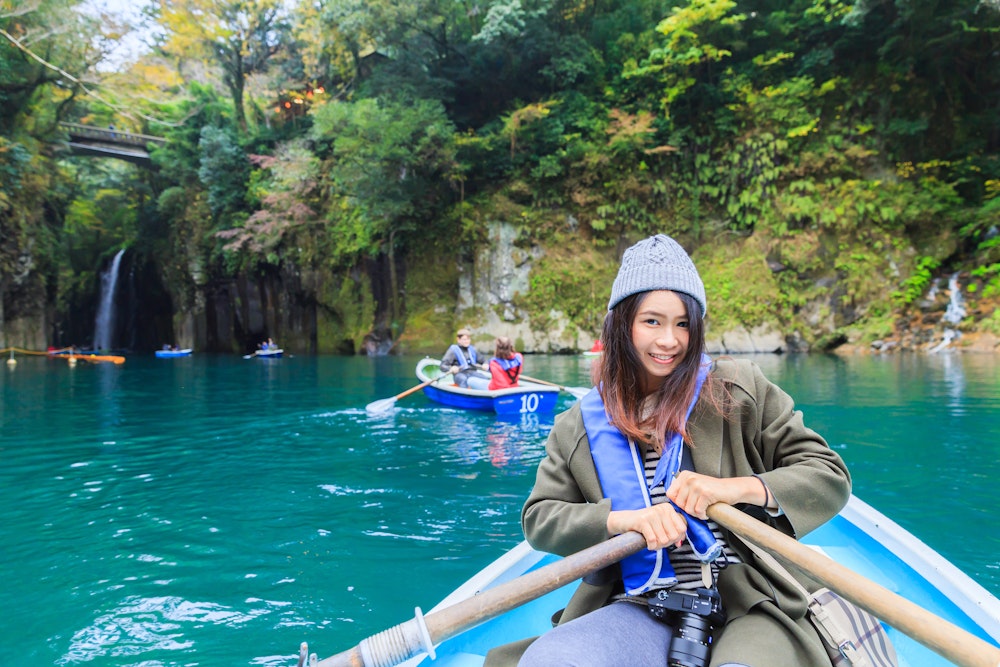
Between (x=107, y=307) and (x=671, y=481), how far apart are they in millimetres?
37702

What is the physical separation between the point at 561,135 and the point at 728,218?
637cm

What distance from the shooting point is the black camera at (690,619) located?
4.74ft

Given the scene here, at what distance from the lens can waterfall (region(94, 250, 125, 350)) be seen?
32.3 metres

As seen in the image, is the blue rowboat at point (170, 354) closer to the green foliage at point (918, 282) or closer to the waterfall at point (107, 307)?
the waterfall at point (107, 307)

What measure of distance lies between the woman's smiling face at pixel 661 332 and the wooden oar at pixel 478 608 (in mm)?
455

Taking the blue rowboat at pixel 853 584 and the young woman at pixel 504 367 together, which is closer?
the blue rowboat at pixel 853 584

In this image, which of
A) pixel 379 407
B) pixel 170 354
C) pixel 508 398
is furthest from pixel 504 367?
pixel 170 354

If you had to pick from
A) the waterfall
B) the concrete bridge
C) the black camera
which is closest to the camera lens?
the black camera

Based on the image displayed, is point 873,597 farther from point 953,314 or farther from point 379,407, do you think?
point 953,314

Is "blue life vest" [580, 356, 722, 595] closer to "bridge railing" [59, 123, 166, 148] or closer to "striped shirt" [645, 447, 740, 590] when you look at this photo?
"striped shirt" [645, 447, 740, 590]

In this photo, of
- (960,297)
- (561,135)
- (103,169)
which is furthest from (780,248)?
(103,169)

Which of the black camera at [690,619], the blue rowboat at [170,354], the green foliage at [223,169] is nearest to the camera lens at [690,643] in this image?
the black camera at [690,619]

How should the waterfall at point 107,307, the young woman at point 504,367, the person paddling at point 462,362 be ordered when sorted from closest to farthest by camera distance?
the young woman at point 504,367
the person paddling at point 462,362
the waterfall at point 107,307

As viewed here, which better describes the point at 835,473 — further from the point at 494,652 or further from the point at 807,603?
the point at 494,652
